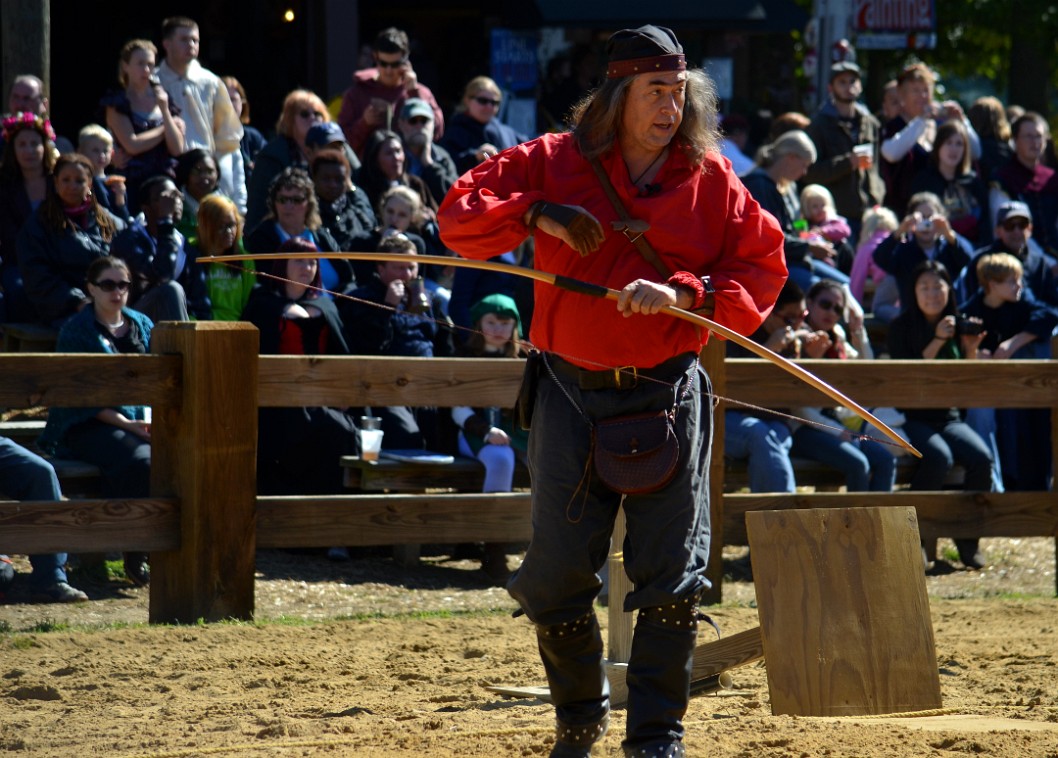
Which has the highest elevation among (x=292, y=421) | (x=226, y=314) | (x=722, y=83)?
(x=722, y=83)

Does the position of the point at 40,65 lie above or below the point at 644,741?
above

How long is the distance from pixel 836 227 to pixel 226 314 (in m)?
4.52

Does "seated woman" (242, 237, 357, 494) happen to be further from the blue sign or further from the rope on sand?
the blue sign

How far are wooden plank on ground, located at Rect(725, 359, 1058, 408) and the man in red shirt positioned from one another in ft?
9.14

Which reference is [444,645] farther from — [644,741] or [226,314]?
[226,314]

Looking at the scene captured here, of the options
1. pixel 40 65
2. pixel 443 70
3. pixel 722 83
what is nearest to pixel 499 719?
pixel 40 65

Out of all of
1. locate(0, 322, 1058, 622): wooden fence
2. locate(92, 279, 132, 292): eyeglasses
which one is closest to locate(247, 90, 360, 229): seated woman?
locate(92, 279, 132, 292): eyeglasses

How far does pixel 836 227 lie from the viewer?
1038cm

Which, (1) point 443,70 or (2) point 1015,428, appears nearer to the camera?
(2) point 1015,428

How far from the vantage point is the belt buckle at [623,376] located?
3945 millimetres

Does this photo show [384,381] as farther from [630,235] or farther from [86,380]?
[630,235]

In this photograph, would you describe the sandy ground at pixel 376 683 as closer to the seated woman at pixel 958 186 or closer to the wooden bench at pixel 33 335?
the wooden bench at pixel 33 335

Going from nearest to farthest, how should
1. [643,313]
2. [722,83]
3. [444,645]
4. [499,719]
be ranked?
[643,313] → [499,719] → [444,645] → [722,83]

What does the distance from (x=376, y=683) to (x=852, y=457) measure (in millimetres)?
3581
